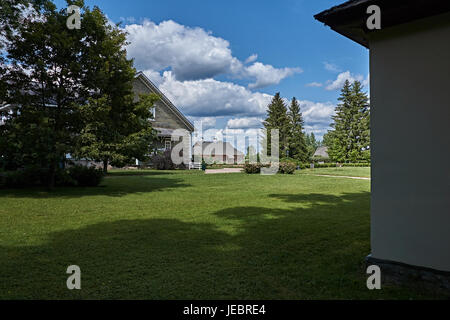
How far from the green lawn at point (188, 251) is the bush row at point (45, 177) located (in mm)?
3314

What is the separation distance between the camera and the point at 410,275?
11.0 ft

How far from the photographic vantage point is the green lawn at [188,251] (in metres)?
3.42

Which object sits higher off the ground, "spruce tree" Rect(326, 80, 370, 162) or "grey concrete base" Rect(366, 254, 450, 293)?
"spruce tree" Rect(326, 80, 370, 162)

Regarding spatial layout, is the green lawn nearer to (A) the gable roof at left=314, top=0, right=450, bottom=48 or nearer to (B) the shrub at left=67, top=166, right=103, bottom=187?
(A) the gable roof at left=314, top=0, right=450, bottom=48

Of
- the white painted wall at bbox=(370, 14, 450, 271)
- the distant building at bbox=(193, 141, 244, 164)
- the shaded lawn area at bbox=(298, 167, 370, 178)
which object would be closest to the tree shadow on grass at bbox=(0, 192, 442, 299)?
the white painted wall at bbox=(370, 14, 450, 271)

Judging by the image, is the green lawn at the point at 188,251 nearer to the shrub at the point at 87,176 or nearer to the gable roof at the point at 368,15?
the gable roof at the point at 368,15

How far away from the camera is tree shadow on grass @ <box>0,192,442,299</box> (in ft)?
11.1

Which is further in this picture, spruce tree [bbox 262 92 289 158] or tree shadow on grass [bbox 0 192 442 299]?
spruce tree [bbox 262 92 289 158]

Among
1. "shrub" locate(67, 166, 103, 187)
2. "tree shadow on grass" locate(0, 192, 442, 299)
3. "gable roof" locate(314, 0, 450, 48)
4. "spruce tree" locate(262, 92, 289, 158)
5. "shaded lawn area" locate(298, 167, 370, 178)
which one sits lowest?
"tree shadow on grass" locate(0, 192, 442, 299)

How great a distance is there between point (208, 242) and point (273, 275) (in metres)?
1.76

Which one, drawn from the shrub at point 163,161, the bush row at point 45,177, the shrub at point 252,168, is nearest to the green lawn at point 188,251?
the bush row at point 45,177

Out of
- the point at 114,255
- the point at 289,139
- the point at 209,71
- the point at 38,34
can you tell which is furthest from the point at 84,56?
the point at 289,139

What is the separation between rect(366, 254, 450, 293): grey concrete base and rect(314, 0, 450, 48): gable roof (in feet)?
8.86
